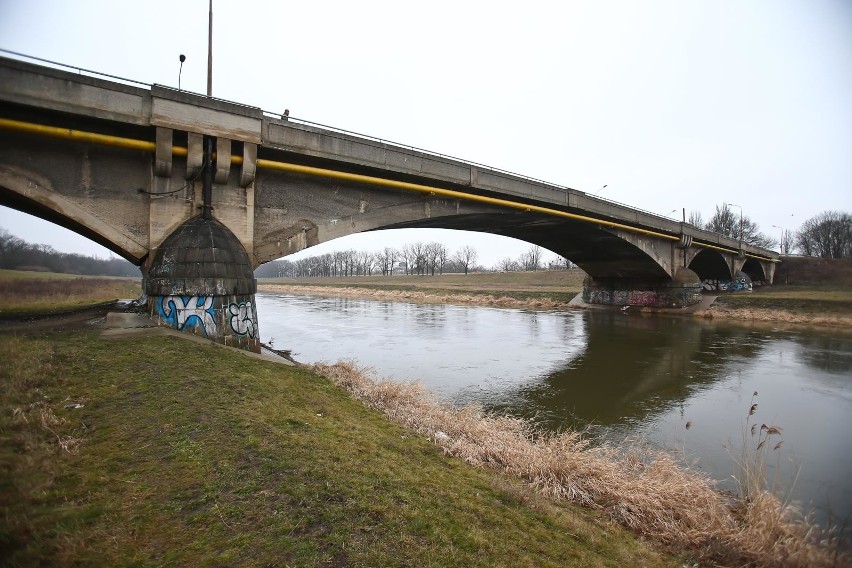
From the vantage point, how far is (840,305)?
31.1 m

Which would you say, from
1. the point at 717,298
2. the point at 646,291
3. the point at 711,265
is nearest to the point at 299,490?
the point at 646,291

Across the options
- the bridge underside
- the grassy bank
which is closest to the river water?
the bridge underside

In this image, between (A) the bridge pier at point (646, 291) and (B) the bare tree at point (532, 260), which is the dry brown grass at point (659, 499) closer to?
(A) the bridge pier at point (646, 291)

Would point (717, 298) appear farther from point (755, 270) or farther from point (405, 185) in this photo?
point (405, 185)

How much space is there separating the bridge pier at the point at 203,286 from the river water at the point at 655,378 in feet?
15.9

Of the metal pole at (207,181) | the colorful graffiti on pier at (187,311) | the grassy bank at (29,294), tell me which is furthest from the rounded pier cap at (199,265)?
the grassy bank at (29,294)

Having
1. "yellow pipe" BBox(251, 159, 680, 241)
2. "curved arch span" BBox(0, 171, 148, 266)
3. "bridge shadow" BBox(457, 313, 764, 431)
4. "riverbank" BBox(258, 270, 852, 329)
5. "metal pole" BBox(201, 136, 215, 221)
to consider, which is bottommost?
"bridge shadow" BBox(457, 313, 764, 431)

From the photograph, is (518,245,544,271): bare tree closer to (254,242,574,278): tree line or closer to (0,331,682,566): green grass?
(254,242,574,278): tree line

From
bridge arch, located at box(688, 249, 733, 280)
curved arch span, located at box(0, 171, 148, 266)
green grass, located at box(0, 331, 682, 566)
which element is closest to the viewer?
green grass, located at box(0, 331, 682, 566)

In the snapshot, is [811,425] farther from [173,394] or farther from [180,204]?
[180,204]

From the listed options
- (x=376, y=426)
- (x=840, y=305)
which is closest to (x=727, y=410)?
(x=376, y=426)

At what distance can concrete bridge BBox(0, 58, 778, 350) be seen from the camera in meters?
10.5

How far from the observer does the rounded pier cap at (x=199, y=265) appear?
1090 cm

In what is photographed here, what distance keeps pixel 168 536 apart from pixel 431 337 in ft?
65.8
